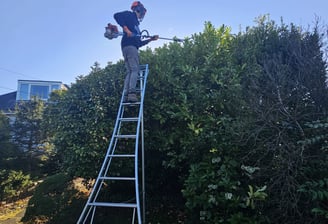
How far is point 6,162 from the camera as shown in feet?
38.8

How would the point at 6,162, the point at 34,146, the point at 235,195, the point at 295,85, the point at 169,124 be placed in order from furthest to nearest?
the point at 34,146 < the point at 6,162 < the point at 169,124 < the point at 295,85 < the point at 235,195

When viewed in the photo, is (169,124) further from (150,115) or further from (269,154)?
(269,154)

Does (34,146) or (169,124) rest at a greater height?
(169,124)

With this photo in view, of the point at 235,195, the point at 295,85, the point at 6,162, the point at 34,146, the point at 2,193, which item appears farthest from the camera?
the point at 34,146

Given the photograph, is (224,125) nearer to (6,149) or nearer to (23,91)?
(6,149)

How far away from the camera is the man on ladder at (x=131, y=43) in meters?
4.27

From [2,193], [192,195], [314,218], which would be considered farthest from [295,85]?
[2,193]

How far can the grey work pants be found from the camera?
14.0 feet

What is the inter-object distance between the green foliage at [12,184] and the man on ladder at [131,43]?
29.6ft

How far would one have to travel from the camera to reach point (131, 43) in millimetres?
4480

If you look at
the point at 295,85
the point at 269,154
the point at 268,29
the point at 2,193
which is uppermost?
the point at 268,29

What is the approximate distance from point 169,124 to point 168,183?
55.2 inches

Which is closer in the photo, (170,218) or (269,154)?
(269,154)

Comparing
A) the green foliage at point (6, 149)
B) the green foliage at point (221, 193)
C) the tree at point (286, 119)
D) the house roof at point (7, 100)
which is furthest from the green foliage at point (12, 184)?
the tree at point (286, 119)
